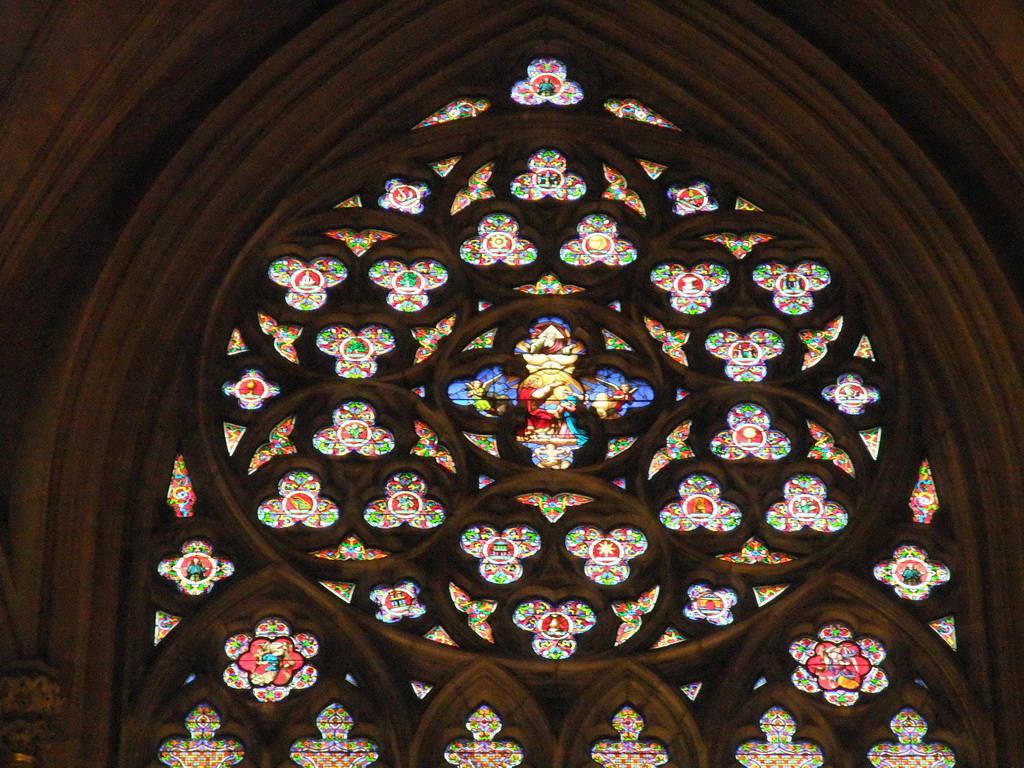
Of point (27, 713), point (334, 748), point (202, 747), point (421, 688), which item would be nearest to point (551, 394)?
point (421, 688)

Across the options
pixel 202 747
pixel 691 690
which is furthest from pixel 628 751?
pixel 202 747

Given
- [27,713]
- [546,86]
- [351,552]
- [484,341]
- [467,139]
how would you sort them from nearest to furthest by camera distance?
[27,713]
[351,552]
[484,341]
[467,139]
[546,86]

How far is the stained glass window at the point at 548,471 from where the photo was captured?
1234cm

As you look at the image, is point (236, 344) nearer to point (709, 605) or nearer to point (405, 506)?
point (405, 506)

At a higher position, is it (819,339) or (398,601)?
(819,339)

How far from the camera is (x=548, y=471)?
12930mm

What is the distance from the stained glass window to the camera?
40.5ft

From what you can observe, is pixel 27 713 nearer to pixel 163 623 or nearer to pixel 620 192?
pixel 163 623

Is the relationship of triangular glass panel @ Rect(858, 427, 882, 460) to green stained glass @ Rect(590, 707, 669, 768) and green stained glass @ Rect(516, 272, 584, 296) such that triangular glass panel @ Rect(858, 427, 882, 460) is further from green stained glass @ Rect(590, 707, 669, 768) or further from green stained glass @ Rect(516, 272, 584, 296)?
green stained glass @ Rect(590, 707, 669, 768)

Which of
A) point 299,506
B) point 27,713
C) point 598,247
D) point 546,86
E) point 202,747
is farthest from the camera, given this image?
point 546,86

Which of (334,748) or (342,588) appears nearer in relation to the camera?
(334,748)

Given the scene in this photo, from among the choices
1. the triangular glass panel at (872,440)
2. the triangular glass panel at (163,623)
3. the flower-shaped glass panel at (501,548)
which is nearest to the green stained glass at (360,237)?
the flower-shaped glass panel at (501,548)

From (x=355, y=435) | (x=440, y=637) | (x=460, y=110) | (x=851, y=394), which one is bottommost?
(x=440, y=637)

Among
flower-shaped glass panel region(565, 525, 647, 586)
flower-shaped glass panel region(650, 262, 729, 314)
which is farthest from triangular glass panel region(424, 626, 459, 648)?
flower-shaped glass panel region(650, 262, 729, 314)
